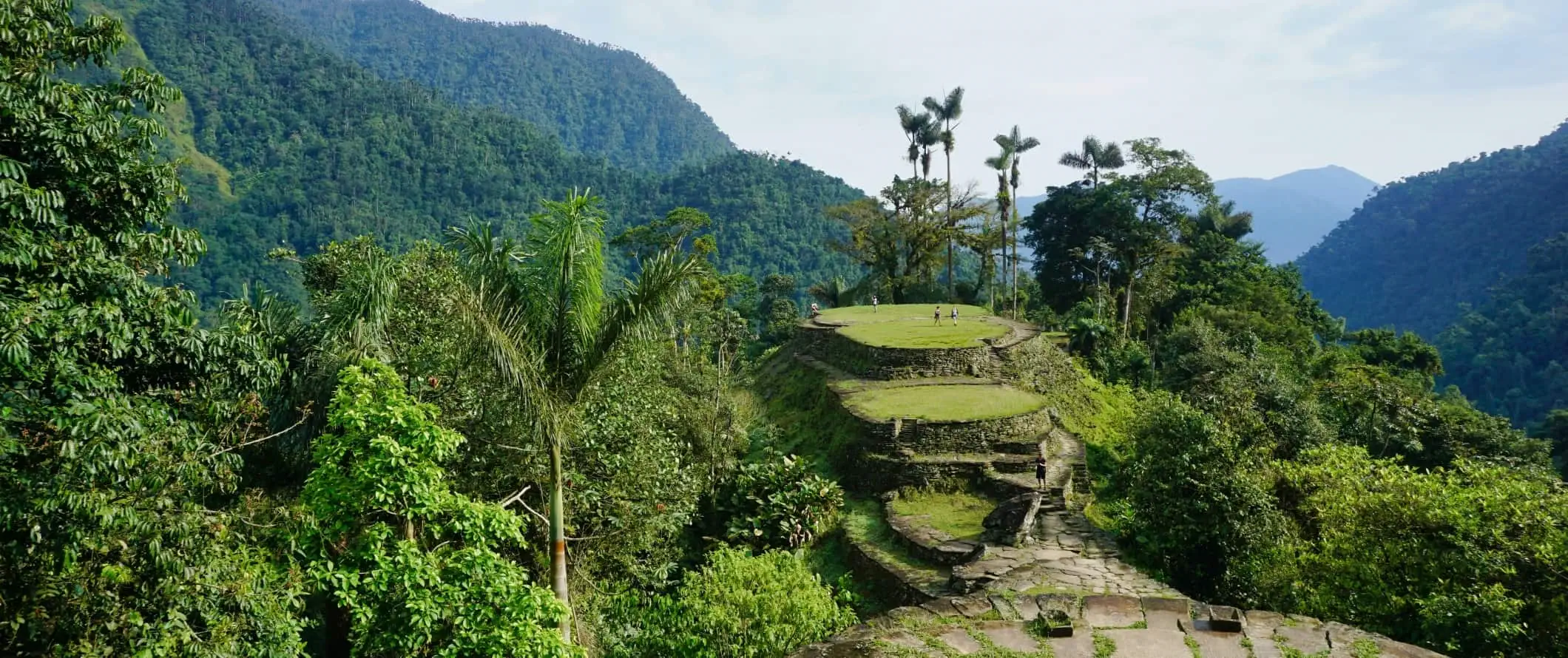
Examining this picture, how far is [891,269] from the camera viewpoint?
3612 centimetres

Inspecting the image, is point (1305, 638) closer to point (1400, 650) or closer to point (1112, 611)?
point (1400, 650)

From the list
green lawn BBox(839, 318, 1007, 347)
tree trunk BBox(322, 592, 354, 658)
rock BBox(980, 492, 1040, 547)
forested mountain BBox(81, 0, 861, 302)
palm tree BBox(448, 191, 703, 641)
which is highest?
forested mountain BBox(81, 0, 861, 302)

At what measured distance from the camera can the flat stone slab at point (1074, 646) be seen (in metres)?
7.94

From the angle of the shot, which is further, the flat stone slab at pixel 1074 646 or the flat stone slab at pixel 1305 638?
the flat stone slab at pixel 1305 638

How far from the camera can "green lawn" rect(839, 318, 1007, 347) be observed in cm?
2033

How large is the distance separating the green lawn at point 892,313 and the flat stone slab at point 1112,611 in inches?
624

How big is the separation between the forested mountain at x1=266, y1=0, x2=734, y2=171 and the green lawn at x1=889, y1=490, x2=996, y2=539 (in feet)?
476

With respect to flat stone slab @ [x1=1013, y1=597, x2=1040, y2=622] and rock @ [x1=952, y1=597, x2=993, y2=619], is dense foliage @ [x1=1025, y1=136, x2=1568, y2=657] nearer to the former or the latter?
flat stone slab @ [x1=1013, y1=597, x2=1040, y2=622]

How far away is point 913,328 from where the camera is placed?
23.4 m

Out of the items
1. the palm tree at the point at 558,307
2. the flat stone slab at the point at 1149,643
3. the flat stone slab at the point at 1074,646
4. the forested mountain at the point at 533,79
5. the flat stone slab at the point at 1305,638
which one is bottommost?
the flat stone slab at the point at 1074,646

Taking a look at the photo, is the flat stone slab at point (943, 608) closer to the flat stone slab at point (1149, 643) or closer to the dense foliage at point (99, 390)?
the flat stone slab at point (1149, 643)

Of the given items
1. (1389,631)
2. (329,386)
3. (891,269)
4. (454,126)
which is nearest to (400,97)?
(454,126)

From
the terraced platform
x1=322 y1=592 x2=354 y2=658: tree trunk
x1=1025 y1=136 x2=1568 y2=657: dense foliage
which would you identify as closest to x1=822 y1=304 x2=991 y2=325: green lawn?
the terraced platform

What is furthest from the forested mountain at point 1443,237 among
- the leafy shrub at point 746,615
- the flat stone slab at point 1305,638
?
the leafy shrub at point 746,615
